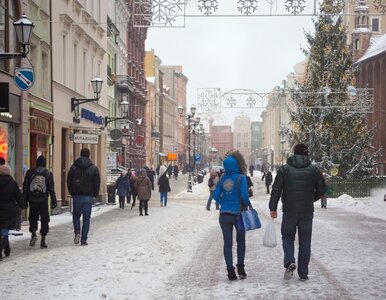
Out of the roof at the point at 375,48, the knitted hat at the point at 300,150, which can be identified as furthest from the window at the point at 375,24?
the knitted hat at the point at 300,150

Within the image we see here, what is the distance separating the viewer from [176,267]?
1082 cm

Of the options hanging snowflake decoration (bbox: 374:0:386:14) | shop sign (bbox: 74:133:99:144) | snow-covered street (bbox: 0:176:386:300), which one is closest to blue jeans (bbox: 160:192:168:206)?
shop sign (bbox: 74:133:99:144)

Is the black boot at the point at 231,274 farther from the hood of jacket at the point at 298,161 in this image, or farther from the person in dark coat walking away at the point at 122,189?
the person in dark coat walking away at the point at 122,189

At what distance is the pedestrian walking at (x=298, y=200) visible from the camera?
9.41m

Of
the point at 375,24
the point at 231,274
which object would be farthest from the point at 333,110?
the point at 375,24

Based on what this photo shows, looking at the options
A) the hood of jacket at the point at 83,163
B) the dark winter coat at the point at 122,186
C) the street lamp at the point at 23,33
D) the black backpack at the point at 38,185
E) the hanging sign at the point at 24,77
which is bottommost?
the dark winter coat at the point at 122,186

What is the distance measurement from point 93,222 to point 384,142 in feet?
172

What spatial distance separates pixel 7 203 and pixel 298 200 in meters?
4.98

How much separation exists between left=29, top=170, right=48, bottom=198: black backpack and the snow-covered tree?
31581 millimetres

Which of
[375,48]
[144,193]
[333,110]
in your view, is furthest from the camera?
[375,48]

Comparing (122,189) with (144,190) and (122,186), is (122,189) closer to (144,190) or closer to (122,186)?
(122,186)

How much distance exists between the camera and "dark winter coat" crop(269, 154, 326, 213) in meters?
9.41

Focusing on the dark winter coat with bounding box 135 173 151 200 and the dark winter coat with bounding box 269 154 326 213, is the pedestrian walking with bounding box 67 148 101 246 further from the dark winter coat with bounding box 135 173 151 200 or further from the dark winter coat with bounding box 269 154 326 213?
the dark winter coat with bounding box 135 173 151 200

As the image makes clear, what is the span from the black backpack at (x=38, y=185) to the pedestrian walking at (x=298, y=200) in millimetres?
5566
